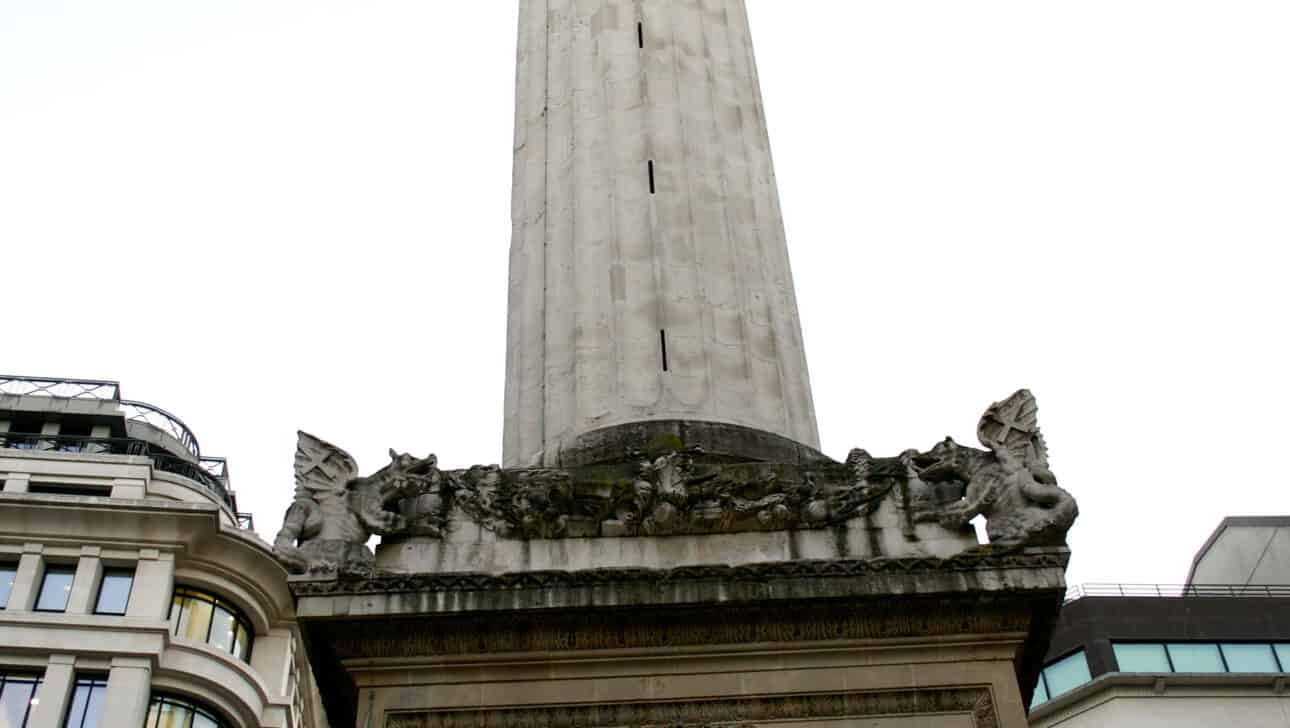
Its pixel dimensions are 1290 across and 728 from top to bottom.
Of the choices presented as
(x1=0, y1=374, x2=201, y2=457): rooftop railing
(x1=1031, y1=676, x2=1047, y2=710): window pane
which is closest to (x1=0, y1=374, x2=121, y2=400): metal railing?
(x1=0, y1=374, x2=201, y2=457): rooftop railing

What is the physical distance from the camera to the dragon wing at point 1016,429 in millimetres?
20141

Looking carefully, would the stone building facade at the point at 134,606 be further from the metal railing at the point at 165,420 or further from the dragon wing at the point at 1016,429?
the dragon wing at the point at 1016,429

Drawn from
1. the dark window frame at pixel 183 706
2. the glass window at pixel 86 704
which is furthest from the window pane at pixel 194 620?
the glass window at pixel 86 704

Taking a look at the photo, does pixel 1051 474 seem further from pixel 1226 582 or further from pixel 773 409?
pixel 1226 582

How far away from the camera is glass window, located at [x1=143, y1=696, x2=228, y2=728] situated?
4356 centimetres

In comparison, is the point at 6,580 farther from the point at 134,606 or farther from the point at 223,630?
the point at 223,630

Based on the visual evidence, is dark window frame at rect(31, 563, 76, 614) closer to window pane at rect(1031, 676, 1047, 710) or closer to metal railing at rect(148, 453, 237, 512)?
metal railing at rect(148, 453, 237, 512)

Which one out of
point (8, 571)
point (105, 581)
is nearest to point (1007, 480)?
point (105, 581)

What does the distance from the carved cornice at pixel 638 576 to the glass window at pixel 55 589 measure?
29.7m

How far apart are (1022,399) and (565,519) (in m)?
5.99

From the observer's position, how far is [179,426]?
2384 inches

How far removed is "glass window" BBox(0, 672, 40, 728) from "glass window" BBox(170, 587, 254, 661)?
4215 millimetres

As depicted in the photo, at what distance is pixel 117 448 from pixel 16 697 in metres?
15.8

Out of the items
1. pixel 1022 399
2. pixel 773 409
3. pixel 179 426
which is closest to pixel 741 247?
pixel 773 409
